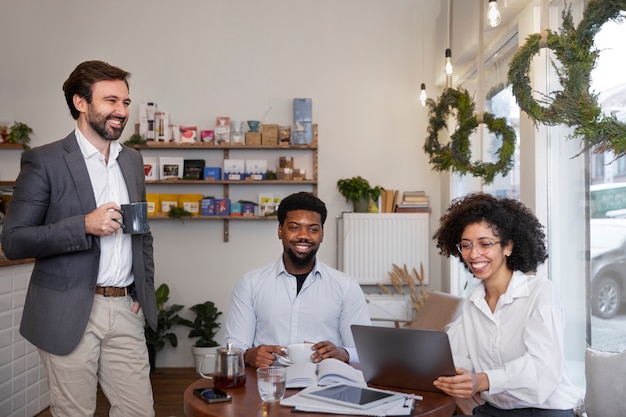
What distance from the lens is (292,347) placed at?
226 centimetres

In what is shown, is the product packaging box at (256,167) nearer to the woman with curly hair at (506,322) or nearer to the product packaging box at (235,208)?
the product packaging box at (235,208)

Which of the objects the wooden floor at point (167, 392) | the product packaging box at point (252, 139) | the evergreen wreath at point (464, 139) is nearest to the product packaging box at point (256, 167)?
the product packaging box at point (252, 139)

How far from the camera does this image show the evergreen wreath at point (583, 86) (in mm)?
2168

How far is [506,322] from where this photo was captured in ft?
7.38

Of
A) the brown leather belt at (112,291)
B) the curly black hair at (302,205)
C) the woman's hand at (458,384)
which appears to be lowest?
the woman's hand at (458,384)

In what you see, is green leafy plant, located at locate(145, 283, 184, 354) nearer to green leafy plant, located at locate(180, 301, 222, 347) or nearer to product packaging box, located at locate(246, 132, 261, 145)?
green leafy plant, located at locate(180, 301, 222, 347)

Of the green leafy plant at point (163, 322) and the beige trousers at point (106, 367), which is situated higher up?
the beige trousers at point (106, 367)

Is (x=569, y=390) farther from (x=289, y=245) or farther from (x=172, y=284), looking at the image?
(x=172, y=284)

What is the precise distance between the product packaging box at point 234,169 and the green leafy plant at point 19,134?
1.81m

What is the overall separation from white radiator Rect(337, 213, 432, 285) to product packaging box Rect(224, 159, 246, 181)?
959 millimetres

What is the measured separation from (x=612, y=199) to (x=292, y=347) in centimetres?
163

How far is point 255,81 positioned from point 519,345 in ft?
14.2

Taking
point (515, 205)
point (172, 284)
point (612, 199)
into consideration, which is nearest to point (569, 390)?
point (515, 205)

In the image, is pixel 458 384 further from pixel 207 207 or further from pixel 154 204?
pixel 154 204
